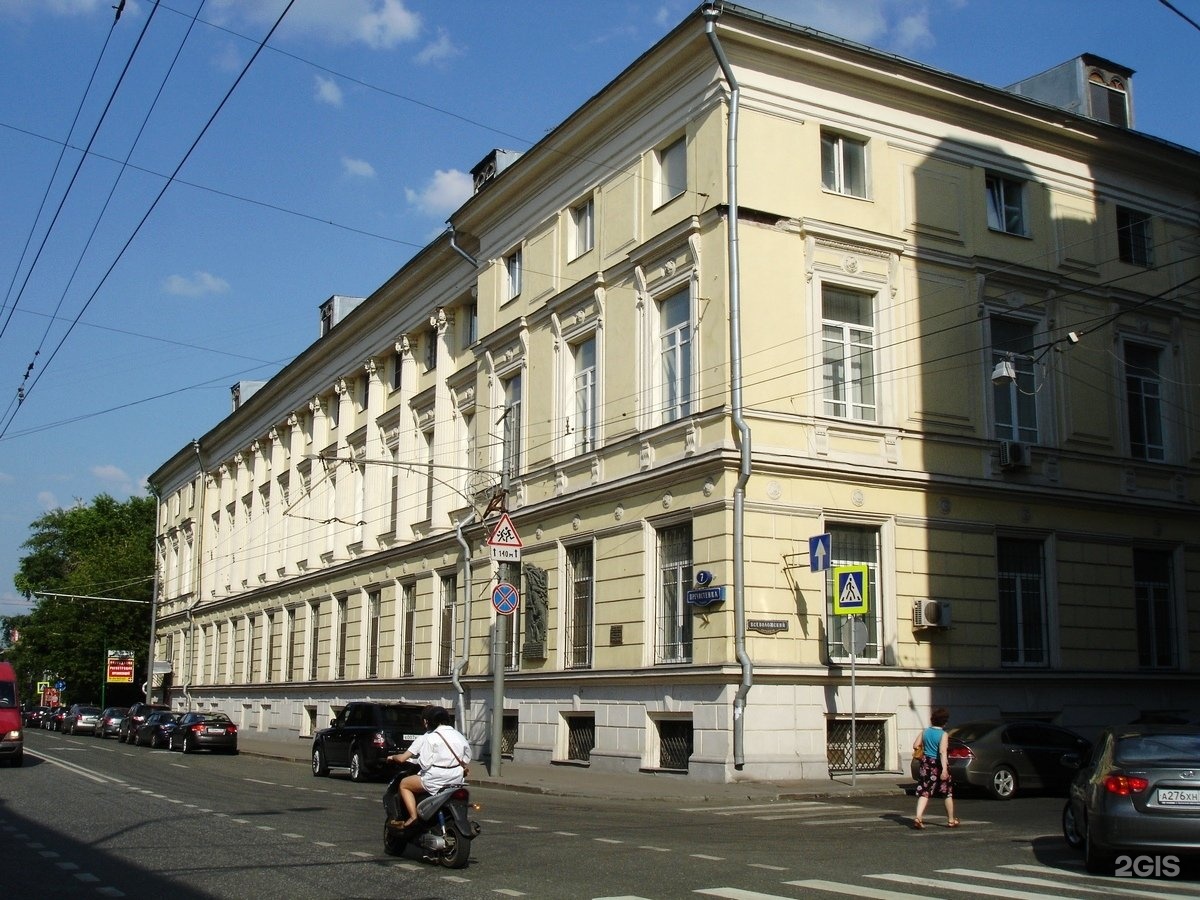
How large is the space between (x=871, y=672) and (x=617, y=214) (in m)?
11.2

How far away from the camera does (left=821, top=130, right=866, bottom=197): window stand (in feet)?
85.5

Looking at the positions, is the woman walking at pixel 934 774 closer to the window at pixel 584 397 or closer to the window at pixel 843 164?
the window at pixel 843 164

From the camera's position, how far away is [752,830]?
15891 mm

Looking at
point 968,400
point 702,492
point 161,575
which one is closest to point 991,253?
point 968,400

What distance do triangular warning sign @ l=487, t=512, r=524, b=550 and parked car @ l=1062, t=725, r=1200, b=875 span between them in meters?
15.1

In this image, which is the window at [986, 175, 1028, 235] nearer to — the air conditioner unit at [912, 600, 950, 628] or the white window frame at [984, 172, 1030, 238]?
the white window frame at [984, 172, 1030, 238]

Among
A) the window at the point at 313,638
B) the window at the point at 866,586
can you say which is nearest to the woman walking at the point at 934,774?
the window at the point at 866,586

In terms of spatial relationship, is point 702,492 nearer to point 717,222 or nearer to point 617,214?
point 717,222

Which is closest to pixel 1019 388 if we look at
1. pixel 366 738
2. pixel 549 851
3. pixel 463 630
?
pixel 463 630

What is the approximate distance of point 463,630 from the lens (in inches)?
1329

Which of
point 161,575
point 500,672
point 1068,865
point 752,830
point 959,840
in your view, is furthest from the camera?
point 161,575

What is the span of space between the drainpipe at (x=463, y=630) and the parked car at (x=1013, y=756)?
1477cm

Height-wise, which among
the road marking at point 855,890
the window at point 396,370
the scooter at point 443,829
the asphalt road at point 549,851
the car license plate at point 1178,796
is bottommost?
the asphalt road at point 549,851

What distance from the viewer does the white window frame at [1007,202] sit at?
92.0 feet
